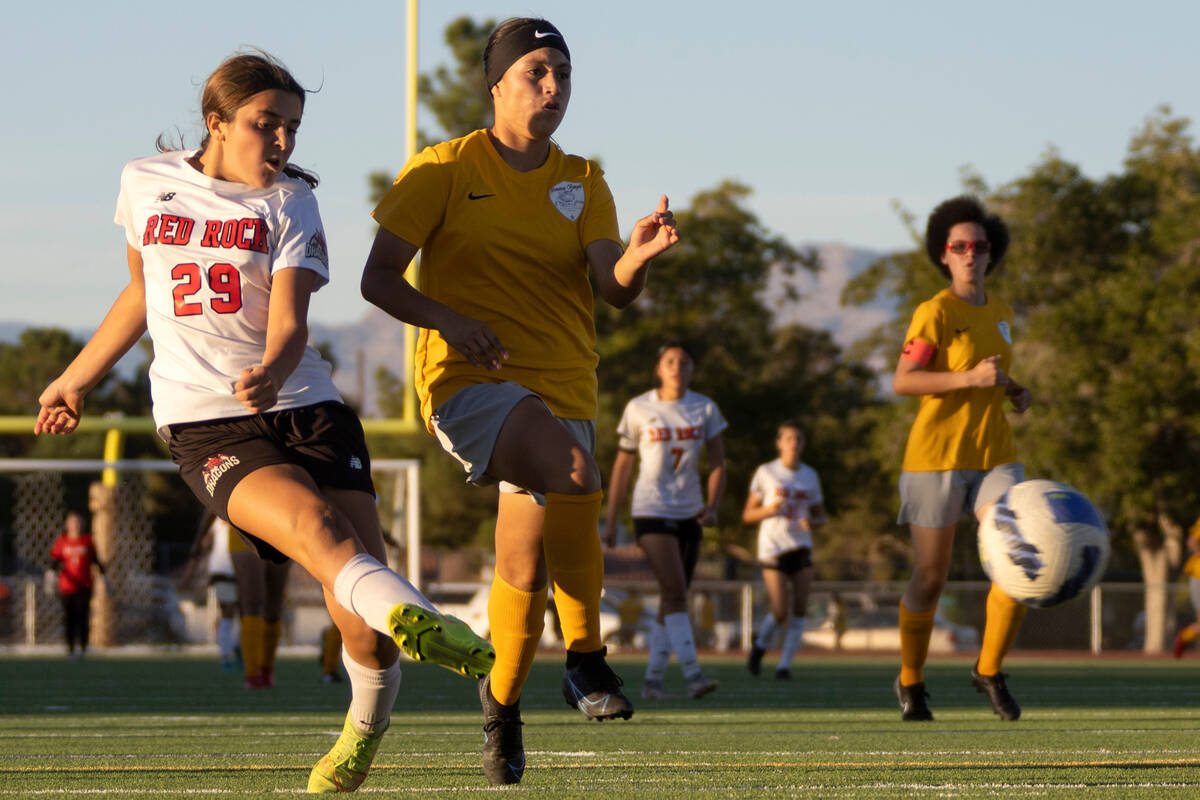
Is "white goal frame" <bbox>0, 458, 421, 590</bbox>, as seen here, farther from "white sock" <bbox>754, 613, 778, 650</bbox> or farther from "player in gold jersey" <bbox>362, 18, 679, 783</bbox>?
"player in gold jersey" <bbox>362, 18, 679, 783</bbox>

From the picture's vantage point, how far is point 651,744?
6.55 m

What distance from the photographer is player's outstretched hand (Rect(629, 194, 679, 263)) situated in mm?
4988

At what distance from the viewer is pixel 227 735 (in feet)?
23.8

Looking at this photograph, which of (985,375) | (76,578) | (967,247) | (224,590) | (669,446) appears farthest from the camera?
(76,578)

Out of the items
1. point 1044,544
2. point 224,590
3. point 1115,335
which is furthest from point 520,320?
point 1115,335

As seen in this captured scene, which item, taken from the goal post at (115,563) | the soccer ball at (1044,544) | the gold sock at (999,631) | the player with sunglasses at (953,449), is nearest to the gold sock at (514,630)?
the soccer ball at (1044,544)

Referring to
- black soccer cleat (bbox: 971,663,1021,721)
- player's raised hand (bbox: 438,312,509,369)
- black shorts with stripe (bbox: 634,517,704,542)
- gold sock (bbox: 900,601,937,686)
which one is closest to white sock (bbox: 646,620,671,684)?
black shorts with stripe (bbox: 634,517,704,542)

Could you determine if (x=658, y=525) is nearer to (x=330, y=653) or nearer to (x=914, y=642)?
(x=914, y=642)

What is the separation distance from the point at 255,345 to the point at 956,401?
4.06 m

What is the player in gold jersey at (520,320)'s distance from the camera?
5.06 m

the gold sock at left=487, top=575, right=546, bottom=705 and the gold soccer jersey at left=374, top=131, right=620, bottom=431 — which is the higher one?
the gold soccer jersey at left=374, top=131, right=620, bottom=431

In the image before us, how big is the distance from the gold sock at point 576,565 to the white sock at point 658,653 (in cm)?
533

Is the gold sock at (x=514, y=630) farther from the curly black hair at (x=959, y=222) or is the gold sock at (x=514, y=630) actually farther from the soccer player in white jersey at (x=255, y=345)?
the curly black hair at (x=959, y=222)

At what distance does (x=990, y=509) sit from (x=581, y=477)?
2.70 metres
